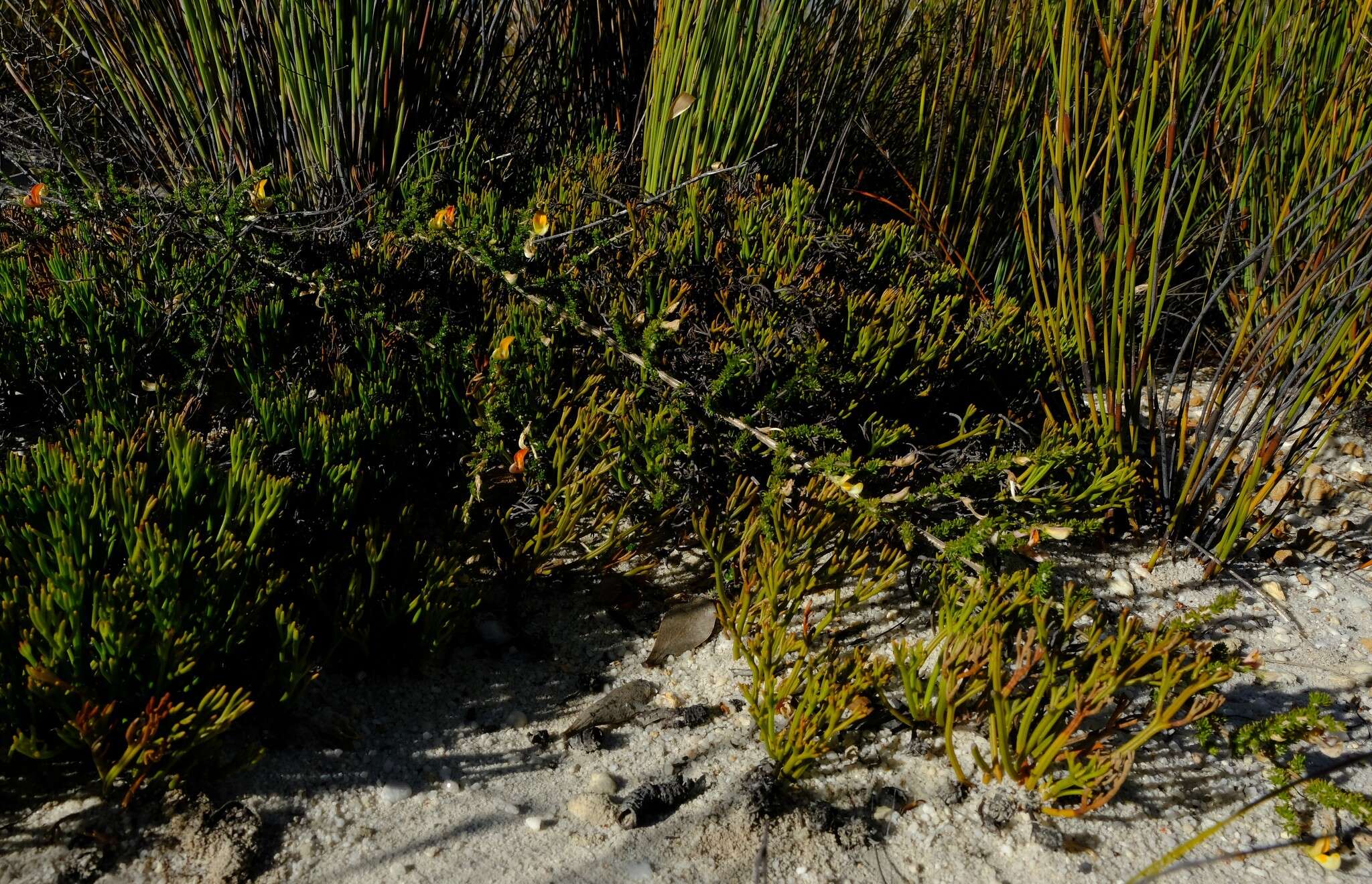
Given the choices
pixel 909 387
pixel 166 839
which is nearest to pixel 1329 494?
pixel 909 387

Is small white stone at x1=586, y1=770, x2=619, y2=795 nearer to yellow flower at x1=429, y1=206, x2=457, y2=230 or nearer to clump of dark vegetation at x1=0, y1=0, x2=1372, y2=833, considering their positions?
clump of dark vegetation at x1=0, y1=0, x2=1372, y2=833

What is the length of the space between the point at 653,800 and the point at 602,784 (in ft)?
0.41

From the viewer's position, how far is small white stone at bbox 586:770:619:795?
212cm

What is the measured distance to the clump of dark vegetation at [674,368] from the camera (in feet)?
6.64

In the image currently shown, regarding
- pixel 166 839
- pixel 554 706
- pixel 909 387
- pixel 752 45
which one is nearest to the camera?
pixel 166 839

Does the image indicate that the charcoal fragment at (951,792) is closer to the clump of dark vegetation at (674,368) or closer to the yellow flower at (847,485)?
the clump of dark vegetation at (674,368)

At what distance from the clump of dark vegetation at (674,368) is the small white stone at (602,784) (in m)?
0.12

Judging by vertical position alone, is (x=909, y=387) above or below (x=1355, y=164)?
below

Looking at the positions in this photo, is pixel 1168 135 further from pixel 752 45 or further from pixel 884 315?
pixel 752 45

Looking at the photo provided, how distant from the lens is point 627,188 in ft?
11.9

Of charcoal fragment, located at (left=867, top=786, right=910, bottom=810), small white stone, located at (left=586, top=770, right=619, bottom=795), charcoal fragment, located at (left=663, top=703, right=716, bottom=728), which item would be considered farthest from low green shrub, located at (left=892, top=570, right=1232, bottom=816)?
small white stone, located at (left=586, top=770, right=619, bottom=795)

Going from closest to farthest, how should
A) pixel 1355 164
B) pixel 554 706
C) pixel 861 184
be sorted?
pixel 554 706, pixel 1355 164, pixel 861 184

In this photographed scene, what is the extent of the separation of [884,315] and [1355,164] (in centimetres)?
136

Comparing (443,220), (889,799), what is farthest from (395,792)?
(443,220)
